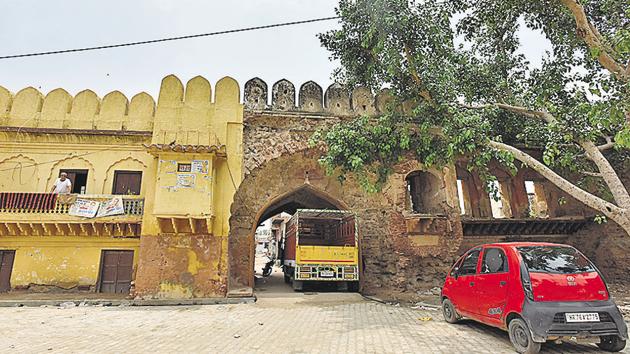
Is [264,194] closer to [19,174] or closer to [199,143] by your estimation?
[199,143]

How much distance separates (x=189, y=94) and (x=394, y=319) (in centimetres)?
883

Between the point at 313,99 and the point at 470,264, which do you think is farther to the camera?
the point at 313,99

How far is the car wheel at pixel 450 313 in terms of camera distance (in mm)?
6070

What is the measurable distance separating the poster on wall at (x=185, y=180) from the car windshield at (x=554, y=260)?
313 inches

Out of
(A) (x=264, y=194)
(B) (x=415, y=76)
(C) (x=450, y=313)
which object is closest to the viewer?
(C) (x=450, y=313)

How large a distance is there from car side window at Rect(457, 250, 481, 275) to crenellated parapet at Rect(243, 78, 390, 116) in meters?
7.21

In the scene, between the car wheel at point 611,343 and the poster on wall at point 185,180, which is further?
the poster on wall at point 185,180

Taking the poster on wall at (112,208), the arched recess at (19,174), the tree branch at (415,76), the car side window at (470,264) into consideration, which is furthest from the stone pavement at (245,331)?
the tree branch at (415,76)

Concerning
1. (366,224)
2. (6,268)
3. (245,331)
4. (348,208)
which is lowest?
(245,331)

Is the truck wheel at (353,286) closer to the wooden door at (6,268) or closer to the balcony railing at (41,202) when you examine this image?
the balcony railing at (41,202)

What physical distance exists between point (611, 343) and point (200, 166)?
9.14m

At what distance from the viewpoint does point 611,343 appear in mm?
4387

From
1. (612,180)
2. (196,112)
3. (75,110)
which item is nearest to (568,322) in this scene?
(612,180)

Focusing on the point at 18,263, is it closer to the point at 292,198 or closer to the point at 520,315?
the point at 292,198
